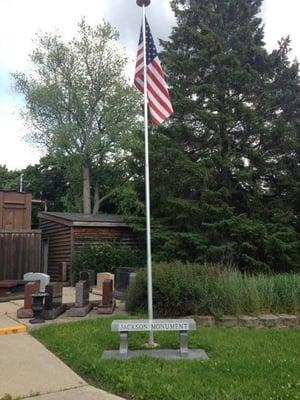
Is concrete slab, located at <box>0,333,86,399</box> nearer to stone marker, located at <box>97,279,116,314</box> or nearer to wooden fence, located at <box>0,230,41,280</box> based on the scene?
stone marker, located at <box>97,279,116,314</box>

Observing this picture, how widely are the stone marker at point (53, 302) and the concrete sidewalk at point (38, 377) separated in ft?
7.52

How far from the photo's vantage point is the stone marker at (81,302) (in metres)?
10.7

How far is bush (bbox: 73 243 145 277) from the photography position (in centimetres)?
1994

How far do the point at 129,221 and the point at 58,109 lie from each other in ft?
49.9

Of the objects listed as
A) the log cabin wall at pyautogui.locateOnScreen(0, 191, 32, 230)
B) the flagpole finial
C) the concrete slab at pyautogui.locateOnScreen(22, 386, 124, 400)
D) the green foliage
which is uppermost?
the green foliage

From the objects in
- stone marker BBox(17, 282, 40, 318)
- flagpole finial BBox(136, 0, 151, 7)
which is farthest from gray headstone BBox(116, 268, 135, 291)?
flagpole finial BBox(136, 0, 151, 7)

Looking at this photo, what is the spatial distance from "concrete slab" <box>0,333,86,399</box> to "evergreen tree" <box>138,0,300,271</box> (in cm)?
1117

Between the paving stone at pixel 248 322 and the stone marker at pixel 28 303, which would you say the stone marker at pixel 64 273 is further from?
the paving stone at pixel 248 322

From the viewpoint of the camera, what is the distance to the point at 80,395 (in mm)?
5406

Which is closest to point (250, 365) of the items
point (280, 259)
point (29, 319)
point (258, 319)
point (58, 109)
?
point (258, 319)

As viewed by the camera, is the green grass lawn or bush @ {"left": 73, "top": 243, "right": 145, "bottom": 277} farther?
bush @ {"left": 73, "top": 243, "right": 145, "bottom": 277}

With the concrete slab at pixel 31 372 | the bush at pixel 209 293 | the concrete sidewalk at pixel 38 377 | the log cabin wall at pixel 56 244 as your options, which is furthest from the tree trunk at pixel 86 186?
the concrete sidewalk at pixel 38 377

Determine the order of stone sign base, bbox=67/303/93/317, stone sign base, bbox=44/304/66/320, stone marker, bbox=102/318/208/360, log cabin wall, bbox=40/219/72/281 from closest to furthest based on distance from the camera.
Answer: stone marker, bbox=102/318/208/360 < stone sign base, bbox=44/304/66/320 < stone sign base, bbox=67/303/93/317 < log cabin wall, bbox=40/219/72/281

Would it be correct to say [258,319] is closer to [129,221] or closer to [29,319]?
[29,319]
